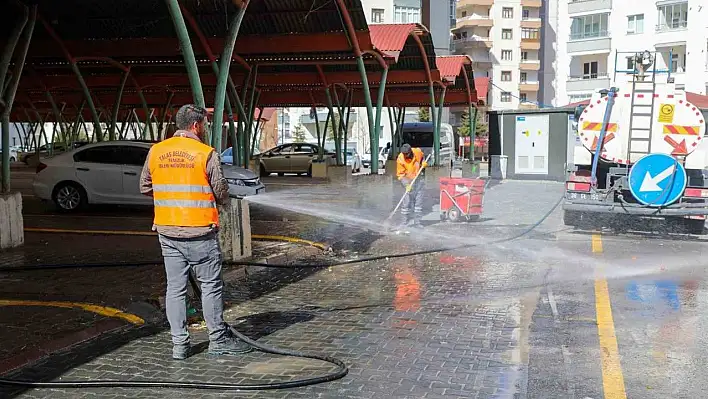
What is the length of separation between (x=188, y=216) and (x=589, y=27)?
55.5 m

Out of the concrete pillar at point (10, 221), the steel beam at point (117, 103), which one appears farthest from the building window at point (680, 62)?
the concrete pillar at point (10, 221)

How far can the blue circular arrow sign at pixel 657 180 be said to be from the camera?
11.6 meters

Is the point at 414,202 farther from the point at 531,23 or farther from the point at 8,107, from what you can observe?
the point at 531,23

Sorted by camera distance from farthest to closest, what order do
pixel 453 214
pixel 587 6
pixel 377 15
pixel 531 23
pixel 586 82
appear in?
1. pixel 531 23
2. pixel 377 15
3. pixel 586 82
4. pixel 587 6
5. pixel 453 214

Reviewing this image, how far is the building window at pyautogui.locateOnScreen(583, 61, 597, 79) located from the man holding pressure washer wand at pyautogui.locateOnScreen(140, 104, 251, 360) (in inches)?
2183

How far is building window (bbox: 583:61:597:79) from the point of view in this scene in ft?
187

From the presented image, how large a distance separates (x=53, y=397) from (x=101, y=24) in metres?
14.2

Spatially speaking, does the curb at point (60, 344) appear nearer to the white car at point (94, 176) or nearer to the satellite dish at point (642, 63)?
the white car at point (94, 176)

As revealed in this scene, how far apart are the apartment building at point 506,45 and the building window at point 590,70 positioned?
2127 centimetres

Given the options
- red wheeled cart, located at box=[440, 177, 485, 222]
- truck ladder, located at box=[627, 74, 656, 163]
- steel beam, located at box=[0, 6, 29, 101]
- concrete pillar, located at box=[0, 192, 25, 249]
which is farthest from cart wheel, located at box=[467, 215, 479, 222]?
steel beam, located at box=[0, 6, 29, 101]

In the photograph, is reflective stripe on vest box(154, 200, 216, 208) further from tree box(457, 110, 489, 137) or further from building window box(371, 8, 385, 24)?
tree box(457, 110, 489, 137)

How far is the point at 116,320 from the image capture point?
666 centimetres

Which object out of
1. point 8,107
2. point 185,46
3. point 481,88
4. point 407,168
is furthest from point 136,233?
point 481,88

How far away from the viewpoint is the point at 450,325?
668 centimetres
